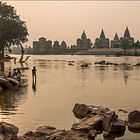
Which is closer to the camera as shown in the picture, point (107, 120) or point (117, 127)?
point (117, 127)

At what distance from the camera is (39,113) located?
30.8m

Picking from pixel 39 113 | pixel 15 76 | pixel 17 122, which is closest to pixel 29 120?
pixel 17 122

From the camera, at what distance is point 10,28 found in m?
116

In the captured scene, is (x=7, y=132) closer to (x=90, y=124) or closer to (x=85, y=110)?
(x=90, y=124)

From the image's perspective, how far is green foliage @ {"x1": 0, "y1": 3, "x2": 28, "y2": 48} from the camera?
115 meters

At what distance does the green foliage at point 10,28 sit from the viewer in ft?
376

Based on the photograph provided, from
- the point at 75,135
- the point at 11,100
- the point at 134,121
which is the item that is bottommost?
the point at 11,100

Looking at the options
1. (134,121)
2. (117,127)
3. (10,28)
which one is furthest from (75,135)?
(10,28)

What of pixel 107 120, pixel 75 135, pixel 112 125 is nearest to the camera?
pixel 75 135

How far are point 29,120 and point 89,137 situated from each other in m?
6.45

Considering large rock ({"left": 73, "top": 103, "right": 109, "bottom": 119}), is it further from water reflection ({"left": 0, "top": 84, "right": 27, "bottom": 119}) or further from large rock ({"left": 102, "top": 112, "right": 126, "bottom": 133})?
water reflection ({"left": 0, "top": 84, "right": 27, "bottom": 119})

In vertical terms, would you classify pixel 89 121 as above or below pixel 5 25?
below

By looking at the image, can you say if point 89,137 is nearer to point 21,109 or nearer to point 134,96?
point 21,109

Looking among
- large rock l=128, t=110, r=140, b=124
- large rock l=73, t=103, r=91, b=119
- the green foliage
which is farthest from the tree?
large rock l=128, t=110, r=140, b=124
